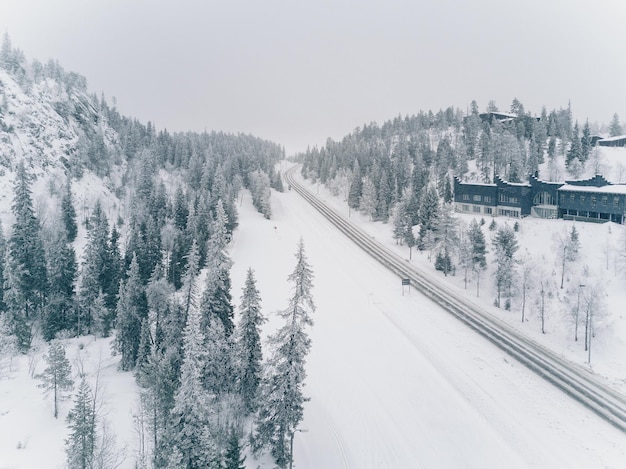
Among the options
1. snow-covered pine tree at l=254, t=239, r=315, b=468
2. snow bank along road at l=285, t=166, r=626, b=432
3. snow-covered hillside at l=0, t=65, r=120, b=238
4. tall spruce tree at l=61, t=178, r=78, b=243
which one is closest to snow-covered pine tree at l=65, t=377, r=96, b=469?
snow-covered pine tree at l=254, t=239, r=315, b=468

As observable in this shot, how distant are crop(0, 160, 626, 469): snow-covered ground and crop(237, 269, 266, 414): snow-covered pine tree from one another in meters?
5.32

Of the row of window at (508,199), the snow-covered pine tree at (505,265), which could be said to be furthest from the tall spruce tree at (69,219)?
the row of window at (508,199)

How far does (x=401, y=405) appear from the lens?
35281 mm

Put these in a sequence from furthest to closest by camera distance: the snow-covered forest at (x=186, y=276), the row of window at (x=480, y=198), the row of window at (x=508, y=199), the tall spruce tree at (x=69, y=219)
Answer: the tall spruce tree at (x=69, y=219)
the row of window at (x=480, y=198)
the row of window at (x=508, y=199)
the snow-covered forest at (x=186, y=276)

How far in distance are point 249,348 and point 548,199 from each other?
72.0 meters

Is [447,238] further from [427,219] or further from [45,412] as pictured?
[45,412]

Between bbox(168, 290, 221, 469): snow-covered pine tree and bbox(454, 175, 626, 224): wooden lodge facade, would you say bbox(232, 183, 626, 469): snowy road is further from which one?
bbox(454, 175, 626, 224): wooden lodge facade

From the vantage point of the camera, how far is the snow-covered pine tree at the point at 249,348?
32.3 meters

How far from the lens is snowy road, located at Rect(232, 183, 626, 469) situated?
29.5 meters

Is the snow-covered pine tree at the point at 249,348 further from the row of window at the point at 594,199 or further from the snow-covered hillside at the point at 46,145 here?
the snow-covered hillside at the point at 46,145

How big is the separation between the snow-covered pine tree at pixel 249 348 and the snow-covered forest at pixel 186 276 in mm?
119

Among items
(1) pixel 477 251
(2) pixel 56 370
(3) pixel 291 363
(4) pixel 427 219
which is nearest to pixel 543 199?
(4) pixel 427 219

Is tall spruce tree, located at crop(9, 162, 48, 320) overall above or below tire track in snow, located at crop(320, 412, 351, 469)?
above

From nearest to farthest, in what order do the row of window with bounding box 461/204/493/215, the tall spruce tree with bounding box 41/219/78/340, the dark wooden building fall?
the tall spruce tree with bounding box 41/219/78/340 → the dark wooden building → the row of window with bounding box 461/204/493/215
